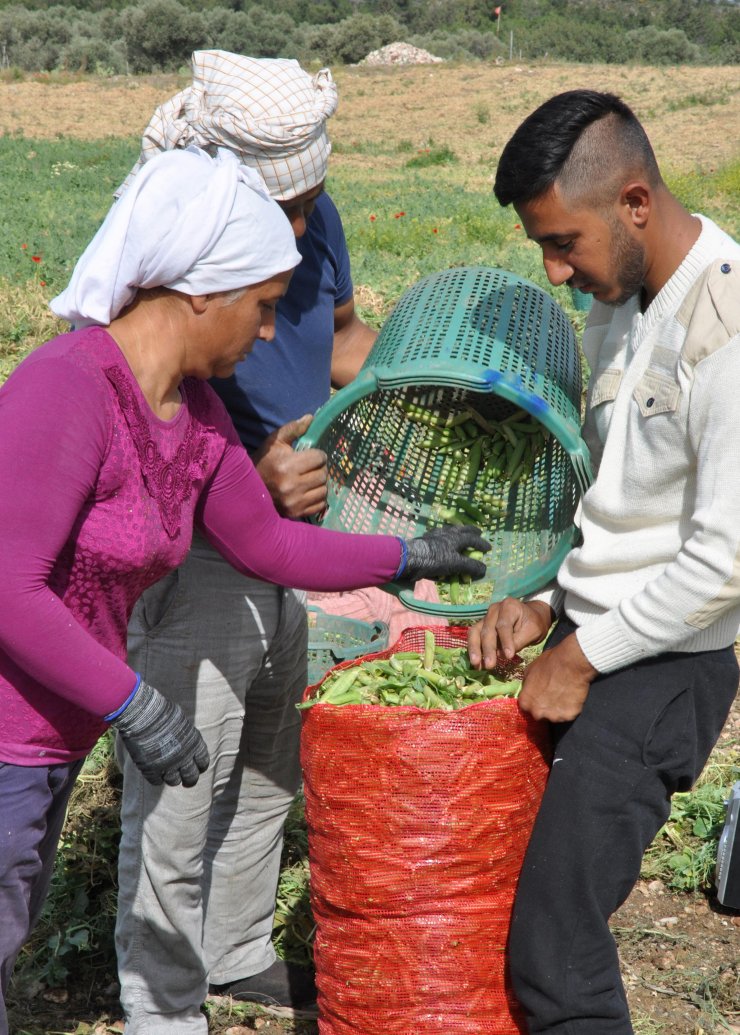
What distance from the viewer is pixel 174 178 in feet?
6.08

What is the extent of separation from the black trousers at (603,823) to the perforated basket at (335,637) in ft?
5.01

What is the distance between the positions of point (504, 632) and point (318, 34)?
52.5 m

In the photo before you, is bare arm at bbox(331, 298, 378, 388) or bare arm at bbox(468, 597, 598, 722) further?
bare arm at bbox(331, 298, 378, 388)

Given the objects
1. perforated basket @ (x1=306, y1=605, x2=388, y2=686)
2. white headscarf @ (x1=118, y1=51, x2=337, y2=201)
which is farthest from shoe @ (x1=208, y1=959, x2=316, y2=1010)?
white headscarf @ (x1=118, y1=51, x2=337, y2=201)

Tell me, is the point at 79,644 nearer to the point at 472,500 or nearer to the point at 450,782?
the point at 450,782

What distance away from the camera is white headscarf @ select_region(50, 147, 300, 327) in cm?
182

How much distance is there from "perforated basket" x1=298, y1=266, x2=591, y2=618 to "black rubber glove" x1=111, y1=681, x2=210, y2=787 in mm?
709

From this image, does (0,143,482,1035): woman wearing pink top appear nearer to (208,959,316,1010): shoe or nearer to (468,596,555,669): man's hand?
(468,596,555,669): man's hand

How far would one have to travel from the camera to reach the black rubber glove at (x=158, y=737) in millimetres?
1966

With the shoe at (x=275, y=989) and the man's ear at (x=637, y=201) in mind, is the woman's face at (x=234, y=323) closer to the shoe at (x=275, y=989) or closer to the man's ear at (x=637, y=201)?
the man's ear at (x=637, y=201)

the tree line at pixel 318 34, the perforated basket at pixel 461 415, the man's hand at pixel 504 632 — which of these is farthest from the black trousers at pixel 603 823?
the tree line at pixel 318 34

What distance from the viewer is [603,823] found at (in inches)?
78.4

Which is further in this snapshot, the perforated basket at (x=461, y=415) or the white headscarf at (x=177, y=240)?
the perforated basket at (x=461, y=415)

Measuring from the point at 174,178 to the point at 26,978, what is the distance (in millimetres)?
2295
